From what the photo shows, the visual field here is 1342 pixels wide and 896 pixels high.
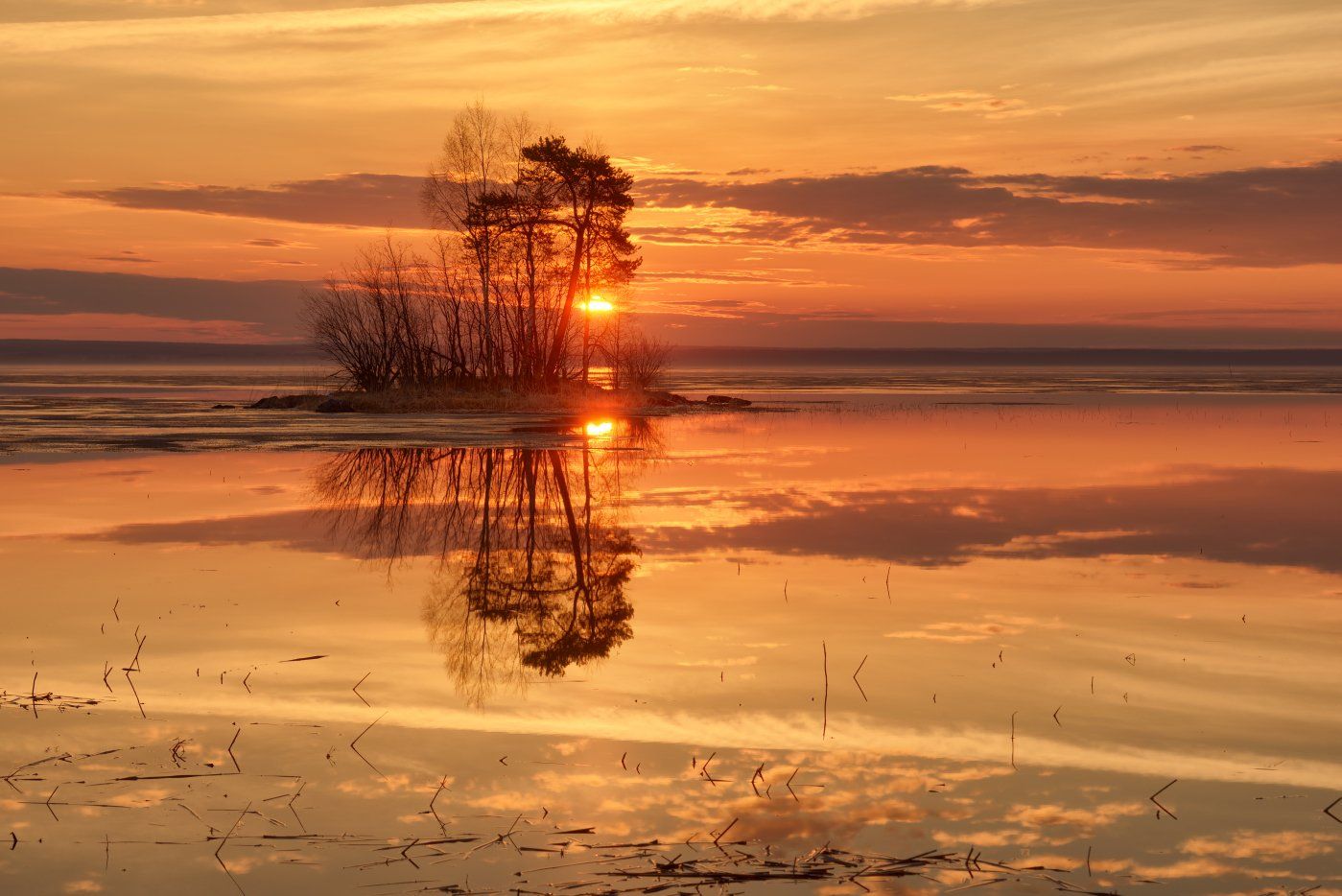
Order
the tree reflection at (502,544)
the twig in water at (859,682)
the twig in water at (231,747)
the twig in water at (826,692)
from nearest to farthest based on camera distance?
the twig in water at (231,747), the twig in water at (826,692), the twig in water at (859,682), the tree reflection at (502,544)

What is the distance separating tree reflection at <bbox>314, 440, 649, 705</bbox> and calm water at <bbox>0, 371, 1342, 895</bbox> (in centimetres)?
8

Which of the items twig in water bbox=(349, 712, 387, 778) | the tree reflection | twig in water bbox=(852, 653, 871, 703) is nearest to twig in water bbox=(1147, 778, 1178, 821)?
twig in water bbox=(852, 653, 871, 703)

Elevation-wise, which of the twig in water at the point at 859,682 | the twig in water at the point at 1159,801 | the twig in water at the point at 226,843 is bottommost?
the twig in water at the point at 859,682

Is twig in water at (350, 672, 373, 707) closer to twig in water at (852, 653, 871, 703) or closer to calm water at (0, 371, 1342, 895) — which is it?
calm water at (0, 371, 1342, 895)

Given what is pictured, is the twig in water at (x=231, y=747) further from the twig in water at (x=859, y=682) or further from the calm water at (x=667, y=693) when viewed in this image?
the twig in water at (x=859, y=682)

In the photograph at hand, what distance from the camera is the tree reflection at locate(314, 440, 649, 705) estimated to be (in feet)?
34.5

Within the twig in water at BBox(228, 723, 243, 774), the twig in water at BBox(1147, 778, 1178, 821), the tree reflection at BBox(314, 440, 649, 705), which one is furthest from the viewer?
the tree reflection at BBox(314, 440, 649, 705)

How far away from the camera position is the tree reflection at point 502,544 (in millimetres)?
10516

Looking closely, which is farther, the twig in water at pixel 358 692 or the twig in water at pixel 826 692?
the twig in water at pixel 358 692

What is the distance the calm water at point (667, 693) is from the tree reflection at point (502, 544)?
0.08 metres

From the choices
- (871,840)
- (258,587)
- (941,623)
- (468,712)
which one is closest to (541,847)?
(871,840)

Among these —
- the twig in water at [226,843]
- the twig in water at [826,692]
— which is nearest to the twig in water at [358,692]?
the twig in water at [226,843]

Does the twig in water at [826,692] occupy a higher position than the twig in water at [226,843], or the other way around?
the twig in water at [226,843]

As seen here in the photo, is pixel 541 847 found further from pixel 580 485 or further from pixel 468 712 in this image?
pixel 580 485
